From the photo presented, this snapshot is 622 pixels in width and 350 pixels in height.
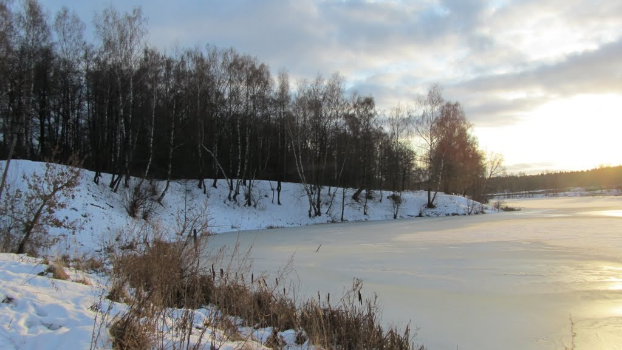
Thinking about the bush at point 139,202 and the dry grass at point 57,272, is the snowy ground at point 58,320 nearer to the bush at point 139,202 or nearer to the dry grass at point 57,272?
the dry grass at point 57,272

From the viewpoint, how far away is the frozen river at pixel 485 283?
231 inches

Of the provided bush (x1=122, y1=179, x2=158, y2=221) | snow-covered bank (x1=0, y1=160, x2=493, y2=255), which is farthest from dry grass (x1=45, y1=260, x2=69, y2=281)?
bush (x1=122, y1=179, x2=158, y2=221)

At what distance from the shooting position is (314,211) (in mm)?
31156

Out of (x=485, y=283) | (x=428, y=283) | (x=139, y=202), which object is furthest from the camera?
(x=139, y=202)

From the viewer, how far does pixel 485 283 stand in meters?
8.93

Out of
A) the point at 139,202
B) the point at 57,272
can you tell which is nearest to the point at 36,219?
the point at 57,272

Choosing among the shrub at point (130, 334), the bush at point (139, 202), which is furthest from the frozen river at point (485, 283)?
the bush at point (139, 202)

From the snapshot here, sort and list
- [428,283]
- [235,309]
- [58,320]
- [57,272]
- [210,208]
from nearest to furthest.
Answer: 1. [58,320]
2. [235,309]
3. [57,272]
4. [428,283]
5. [210,208]

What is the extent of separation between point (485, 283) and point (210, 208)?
1933 centimetres

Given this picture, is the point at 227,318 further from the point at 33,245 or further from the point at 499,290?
the point at 33,245

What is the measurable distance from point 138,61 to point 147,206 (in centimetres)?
825

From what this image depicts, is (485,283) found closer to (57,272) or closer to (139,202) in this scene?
(57,272)

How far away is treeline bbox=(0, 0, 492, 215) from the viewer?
19.5 metres

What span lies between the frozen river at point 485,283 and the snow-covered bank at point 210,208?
432 cm
